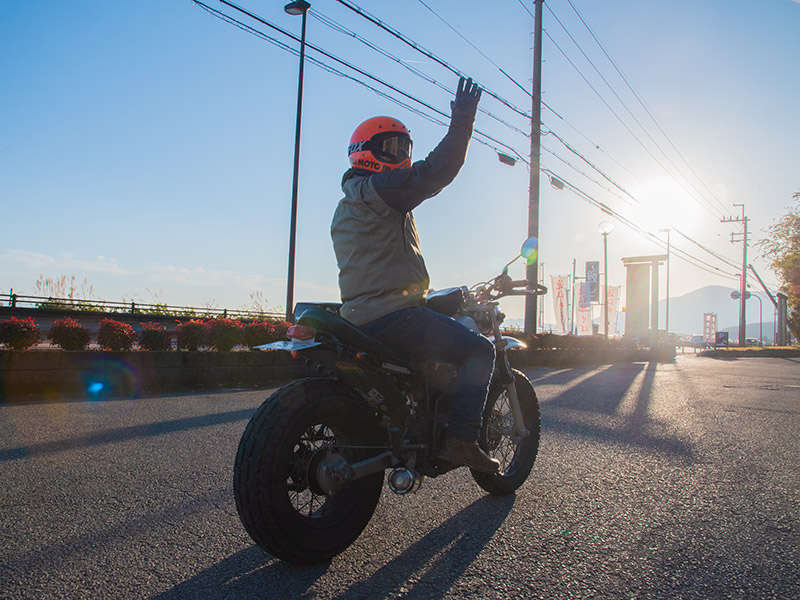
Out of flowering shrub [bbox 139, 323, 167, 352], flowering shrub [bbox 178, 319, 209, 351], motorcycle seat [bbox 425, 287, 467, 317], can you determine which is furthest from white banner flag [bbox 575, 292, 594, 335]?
motorcycle seat [bbox 425, 287, 467, 317]

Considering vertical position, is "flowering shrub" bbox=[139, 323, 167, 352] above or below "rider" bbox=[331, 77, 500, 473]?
below

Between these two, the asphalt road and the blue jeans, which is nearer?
the asphalt road

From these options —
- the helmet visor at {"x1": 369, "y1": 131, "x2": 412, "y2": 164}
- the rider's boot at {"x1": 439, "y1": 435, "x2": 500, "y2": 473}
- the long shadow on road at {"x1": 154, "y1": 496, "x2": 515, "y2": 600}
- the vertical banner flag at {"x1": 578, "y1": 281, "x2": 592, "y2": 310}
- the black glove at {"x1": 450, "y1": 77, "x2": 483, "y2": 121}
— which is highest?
the vertical banner flag at {"x1": 578, "y1": 281, "x2": 592, "y2": 310}

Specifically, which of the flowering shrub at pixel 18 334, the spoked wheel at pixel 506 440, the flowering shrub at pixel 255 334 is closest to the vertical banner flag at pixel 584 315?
the flowering shrub at pixel 255 334

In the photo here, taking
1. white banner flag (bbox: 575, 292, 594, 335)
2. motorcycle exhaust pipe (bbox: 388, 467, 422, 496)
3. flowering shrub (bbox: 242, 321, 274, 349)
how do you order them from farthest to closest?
white banner flag (bbox: 575, 292, 594, 335), flowering shrub (bbox: 242, 321, 274, 349), motorcycle exhaust pipe (bbox: 388, 467, 422, 496)

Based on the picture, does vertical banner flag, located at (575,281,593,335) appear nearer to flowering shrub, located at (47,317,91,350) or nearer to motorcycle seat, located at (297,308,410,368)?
flowering shrub, located at (47,317,91,350)

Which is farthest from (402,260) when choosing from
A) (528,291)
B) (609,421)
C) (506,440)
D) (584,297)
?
(584,297)

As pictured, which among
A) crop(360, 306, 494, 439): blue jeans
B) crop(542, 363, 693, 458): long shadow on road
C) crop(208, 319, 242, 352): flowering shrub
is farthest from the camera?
crop(208, 319, 242, 352): flowering shrub

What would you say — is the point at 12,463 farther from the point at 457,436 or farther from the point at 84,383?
the point at 84,383

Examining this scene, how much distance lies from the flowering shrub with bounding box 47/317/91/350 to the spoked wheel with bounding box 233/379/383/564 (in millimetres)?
6522

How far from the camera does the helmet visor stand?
2605 mm

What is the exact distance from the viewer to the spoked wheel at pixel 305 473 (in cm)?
196

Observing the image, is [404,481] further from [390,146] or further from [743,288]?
[743,288]

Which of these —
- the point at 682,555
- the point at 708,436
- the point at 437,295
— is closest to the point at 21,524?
the point at 437,295
